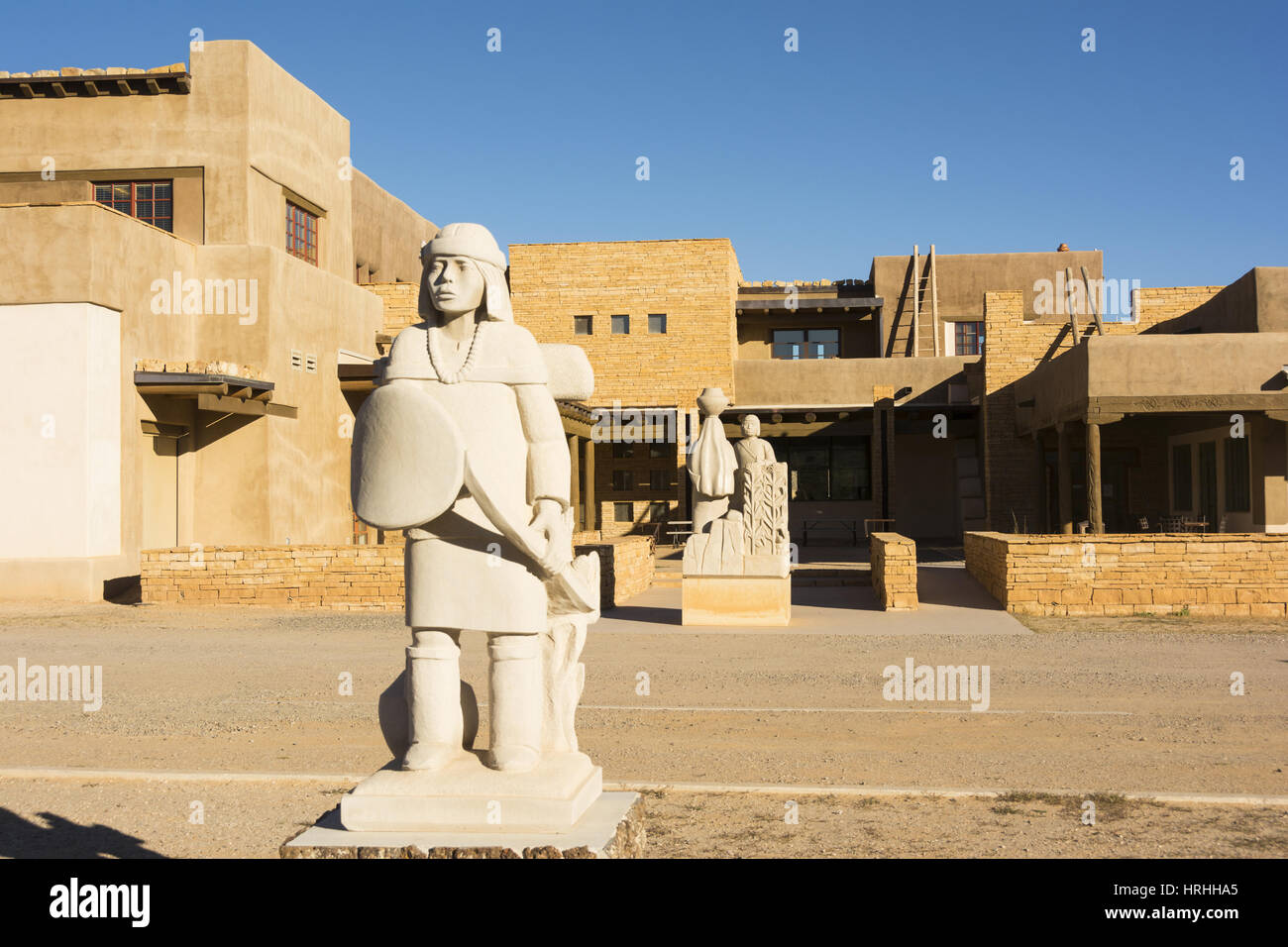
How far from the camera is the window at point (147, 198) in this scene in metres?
20.9

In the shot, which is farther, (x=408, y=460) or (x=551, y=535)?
(x=551, y=535)

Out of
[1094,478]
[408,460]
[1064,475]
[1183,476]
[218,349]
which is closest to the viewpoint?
[408,460]

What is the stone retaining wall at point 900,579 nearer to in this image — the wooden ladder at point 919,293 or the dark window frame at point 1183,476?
the dark window frame at point 1183,476

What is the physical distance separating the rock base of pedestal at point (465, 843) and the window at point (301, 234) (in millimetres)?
20279

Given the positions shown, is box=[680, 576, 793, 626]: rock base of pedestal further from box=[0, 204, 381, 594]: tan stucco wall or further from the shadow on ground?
box=[0, 204, 381, 594]: tan stucco wall

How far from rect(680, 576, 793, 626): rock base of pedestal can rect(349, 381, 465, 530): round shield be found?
32.2 feet

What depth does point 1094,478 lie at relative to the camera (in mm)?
18797

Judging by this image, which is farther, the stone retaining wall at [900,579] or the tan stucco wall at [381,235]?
the tan stucco wall at [381,235]

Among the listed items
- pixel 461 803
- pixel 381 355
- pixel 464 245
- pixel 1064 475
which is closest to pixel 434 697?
pixel 461 803

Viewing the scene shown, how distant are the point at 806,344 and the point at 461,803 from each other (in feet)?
101

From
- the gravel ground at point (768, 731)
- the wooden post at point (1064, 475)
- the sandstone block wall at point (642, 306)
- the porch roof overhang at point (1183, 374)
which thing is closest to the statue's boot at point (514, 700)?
the gravel ground at point (768, 731)

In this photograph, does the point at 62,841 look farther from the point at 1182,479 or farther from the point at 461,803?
the point at 1182,479

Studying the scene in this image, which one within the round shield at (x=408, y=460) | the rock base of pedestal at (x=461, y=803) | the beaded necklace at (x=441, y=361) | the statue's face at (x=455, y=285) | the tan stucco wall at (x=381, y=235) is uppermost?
the tan stucco wall at (x=381, y=235)
